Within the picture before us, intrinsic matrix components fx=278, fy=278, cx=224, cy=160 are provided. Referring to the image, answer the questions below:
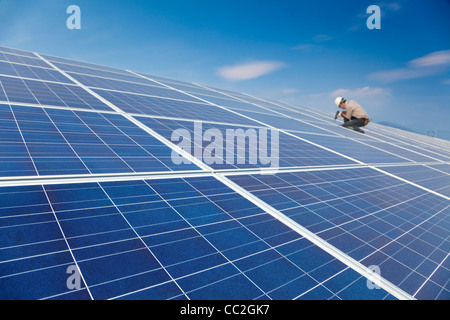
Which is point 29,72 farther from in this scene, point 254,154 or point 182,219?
point 182,219

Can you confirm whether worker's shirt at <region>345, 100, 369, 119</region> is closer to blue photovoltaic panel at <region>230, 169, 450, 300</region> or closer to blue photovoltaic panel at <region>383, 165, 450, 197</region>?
blue photovoltaic panel at <region>383, 165, 450, 197</region>

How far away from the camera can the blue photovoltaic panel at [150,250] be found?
2.34 meters

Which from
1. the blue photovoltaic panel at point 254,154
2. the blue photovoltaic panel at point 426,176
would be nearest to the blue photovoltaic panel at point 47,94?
the blue photovoltaic panel at point 254,154

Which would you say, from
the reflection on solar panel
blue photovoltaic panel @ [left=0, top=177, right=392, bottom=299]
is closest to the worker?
the reflection on solar panel

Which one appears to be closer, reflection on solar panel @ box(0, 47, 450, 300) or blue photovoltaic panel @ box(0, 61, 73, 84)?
reflection on solar panel @ box(0, 47, 450, 300)

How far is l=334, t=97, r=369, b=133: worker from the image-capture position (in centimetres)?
1794

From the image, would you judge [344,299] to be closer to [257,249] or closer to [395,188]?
[257,249]

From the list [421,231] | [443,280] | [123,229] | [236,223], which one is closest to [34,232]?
[123,229]

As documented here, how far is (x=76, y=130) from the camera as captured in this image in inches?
217

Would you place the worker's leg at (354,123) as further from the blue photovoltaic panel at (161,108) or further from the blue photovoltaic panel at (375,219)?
the blue photovoltaic panel at (375,219)

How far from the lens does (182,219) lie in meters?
3.57

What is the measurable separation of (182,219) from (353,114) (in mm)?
17577

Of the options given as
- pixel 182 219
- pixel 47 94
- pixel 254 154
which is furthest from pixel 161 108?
pixel 182 219

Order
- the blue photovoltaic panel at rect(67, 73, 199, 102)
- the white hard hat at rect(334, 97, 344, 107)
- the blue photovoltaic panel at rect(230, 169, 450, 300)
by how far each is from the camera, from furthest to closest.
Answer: the white hard hat at rect(334, 97, 344, 107), the blue photovoltaic panel at rect(67, 73, 199, 102), the blue photovoltaic panel at rect(230, 169, 450, 300)
